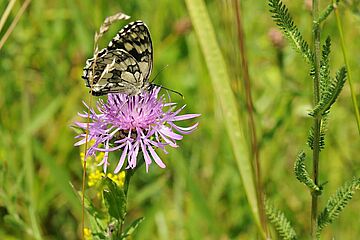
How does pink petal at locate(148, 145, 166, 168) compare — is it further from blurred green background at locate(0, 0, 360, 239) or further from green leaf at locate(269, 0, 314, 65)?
blurred green background at locate(0, 0, 360, 239)

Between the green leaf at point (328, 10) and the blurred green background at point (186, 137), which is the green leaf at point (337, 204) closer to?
the green leaf at point (328, 10)

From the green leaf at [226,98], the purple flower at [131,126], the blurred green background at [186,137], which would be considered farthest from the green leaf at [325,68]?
the blurred green background at [186,137]

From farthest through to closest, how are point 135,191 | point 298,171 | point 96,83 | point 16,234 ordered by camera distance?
1. point 135,191
2. point 16,234
3. point 96,83
4. point 298,171

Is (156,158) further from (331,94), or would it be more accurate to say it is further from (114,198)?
(331,94)

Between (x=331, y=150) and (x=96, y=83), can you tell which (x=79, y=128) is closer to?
(x=96, y=83)

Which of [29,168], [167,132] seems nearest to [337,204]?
[167,132]

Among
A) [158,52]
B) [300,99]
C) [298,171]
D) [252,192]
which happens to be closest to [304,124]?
[300,99]
